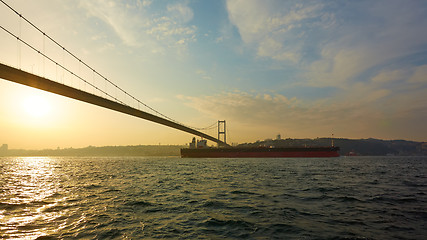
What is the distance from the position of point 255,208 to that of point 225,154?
216 ft

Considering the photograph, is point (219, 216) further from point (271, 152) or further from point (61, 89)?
point (271, 152)

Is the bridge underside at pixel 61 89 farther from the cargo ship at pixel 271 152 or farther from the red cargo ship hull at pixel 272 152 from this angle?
the red cargo ship hull at pixel 272 152

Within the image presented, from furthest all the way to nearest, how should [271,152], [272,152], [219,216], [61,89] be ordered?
[271,152] → [272,152] → [61,89] → [219,216]

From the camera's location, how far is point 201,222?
7.23 meters

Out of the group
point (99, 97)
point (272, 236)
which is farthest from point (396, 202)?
point (99, 97)

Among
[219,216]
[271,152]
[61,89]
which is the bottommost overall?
[271,152]

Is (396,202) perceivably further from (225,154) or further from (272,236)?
(225,154)

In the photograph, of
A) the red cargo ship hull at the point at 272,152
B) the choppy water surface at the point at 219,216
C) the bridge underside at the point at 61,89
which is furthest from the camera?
the red cargo ship hull at the point at 272,152

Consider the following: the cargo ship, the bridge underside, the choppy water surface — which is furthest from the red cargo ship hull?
the choppy water surface

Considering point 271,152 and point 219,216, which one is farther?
point 271,152

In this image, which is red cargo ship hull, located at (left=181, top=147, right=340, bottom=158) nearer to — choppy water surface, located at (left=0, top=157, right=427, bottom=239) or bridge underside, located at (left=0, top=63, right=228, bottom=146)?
bridge underside, located at (left=0, top=63, right=228, bottom=146)

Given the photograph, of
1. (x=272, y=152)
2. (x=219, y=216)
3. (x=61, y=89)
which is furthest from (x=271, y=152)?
(x=219, y=216)

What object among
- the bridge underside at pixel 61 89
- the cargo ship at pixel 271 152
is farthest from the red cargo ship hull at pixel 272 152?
the bridge underside at pixel 61 89

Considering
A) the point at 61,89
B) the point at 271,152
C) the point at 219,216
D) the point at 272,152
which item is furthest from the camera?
the point at 271,152
